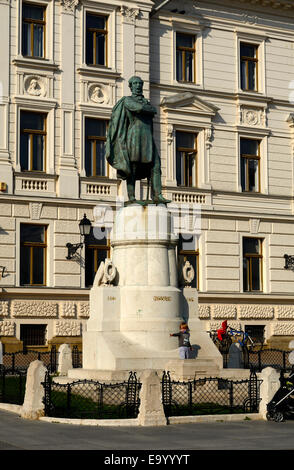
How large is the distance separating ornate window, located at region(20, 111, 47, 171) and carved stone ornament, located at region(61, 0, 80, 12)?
4314 mm

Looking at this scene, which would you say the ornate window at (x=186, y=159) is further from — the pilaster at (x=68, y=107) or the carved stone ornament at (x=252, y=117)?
the pilaster at (x=68, y=107)

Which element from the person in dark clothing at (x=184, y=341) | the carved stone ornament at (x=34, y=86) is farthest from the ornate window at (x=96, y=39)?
the person in dark clothing at (x=184, y=341)

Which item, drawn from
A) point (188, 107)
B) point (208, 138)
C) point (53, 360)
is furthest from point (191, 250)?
point (53, 360)

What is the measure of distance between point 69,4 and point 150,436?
22.7 m

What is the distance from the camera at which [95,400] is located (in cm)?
1720

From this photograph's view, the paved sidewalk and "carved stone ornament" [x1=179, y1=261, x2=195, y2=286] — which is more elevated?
"carved stone ornament" [x1=179, y1=261, x2=195, y2=286]

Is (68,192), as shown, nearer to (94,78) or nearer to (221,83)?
(94,78)

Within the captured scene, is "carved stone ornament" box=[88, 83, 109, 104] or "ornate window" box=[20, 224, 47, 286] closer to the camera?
"ornate window" box=[20, 224, 47, 286]

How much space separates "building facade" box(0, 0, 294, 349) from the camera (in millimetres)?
30875

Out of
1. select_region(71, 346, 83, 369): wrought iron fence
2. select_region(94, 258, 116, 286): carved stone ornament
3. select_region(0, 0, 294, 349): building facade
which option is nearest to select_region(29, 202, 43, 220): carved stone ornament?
select_region(0, 0, 294, 349): building facade

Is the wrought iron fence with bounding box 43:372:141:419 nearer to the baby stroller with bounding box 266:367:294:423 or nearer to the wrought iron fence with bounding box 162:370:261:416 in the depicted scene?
the wrought iron fence with bounding box 162:370:261:416

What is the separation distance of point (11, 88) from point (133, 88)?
1205 cm

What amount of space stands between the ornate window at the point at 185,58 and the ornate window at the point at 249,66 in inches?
100
